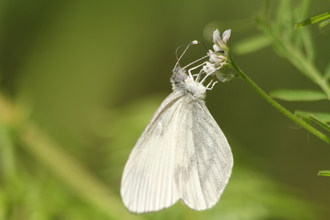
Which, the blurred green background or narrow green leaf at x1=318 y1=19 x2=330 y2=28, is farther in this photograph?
the blurred green background

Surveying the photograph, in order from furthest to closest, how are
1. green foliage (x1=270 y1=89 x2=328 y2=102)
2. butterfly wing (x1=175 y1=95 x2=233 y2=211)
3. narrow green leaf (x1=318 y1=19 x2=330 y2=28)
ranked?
butterfly wing (x1=175 y1=95 x2=233 y2=211) → green foliage (x1=270 y1=89 x2=328 y2=102) → narrow green leaf (x1=318 y1=19 x2=330 y2=28)

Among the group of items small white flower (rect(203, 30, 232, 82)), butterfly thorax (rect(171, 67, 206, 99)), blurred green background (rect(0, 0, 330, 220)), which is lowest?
blurred green background (rect(0, 0, 330, 220))

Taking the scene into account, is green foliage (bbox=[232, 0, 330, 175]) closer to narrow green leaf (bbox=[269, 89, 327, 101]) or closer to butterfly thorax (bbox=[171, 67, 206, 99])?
narrow green leaf (bbox=[269, 89, 327, 101])

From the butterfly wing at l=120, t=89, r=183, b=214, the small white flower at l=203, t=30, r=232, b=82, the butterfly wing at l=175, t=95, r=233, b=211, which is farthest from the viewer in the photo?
A: the butterfly wing at l=120, t=89, r=183, b=214

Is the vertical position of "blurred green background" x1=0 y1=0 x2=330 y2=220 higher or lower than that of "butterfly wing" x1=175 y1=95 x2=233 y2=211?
lower

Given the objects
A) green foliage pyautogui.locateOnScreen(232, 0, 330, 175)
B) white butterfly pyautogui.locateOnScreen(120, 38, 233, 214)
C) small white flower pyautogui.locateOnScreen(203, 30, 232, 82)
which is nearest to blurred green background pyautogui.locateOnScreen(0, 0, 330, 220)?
green foliage pyautogui.locateOnScreen(232, 0, 330, 175)

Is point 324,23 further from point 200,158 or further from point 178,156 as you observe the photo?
point 178,156
